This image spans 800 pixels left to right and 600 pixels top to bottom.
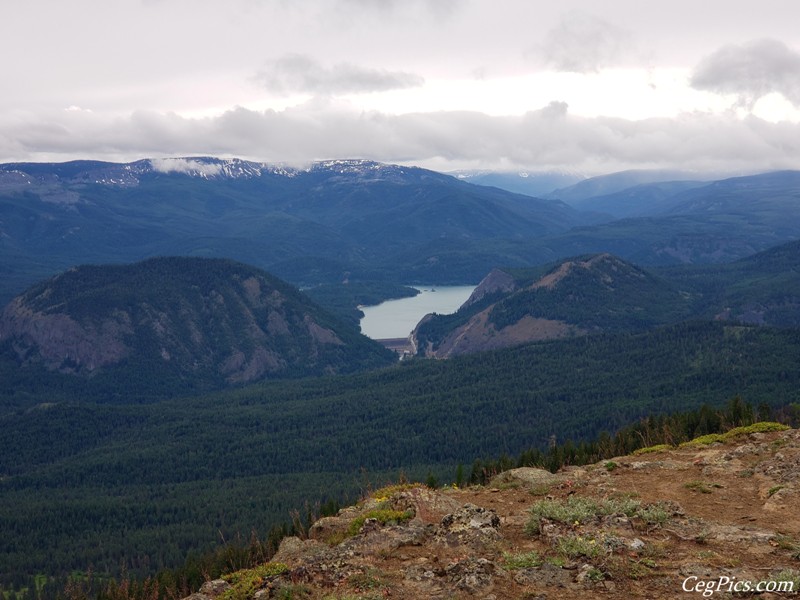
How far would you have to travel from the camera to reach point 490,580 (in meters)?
27.3

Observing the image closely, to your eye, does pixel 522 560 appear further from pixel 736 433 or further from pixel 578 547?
pixel 736 433

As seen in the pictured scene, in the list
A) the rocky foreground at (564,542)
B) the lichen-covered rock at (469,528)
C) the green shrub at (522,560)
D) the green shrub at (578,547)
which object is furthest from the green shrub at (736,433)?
the green shrub at (522,560)

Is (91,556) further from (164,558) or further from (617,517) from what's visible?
(617,517)

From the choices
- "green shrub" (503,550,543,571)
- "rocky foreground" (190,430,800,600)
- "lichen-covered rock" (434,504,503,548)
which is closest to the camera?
"rocky foreground" (190,430,800,600)

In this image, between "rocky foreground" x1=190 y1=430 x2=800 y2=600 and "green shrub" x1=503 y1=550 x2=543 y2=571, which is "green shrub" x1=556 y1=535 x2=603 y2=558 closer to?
"rocky foreground" x1=190 y1=430 x2=800 y2=600

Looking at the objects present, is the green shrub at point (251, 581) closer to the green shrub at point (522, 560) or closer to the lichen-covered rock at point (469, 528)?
the lichen-covered rock at point (469, 528)

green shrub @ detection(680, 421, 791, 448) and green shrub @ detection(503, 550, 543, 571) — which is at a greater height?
green shrub @ detection(503, 550, 543, 571)

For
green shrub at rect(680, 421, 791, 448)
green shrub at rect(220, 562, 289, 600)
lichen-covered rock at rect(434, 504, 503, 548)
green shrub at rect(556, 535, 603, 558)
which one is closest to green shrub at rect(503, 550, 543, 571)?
green shrub at rect(556, 535, 603, 558)

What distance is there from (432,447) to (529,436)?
25796mm

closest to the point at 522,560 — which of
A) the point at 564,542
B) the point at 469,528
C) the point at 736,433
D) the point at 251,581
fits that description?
the point at 564,542

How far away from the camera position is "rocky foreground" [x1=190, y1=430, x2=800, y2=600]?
26.5 metres

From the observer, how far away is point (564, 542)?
2978 centimetres

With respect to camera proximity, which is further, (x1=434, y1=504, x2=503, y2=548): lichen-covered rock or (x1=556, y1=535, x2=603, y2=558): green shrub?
(x1=434, y1=504, x2=503, y2=548): lichen-covered rock

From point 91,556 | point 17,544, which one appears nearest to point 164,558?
point 91,556
